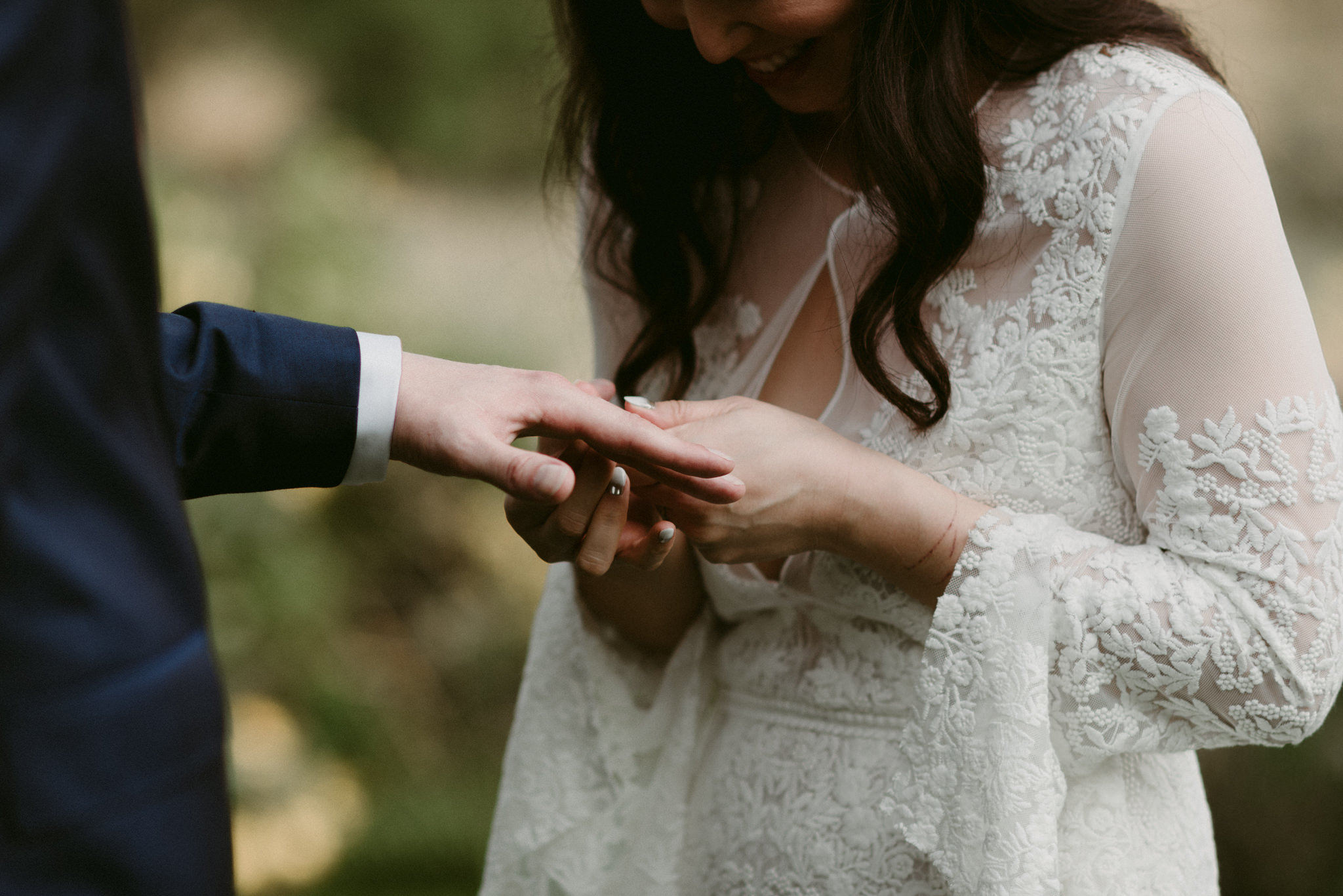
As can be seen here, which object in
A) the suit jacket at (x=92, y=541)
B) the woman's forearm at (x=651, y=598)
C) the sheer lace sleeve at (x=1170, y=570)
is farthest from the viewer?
the woman's forearm at (x=651, y=598)

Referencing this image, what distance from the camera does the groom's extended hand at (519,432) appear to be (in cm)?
119

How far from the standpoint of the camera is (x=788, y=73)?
1409 millimetres

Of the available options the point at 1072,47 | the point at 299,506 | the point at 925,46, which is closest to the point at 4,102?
the point at 925,46

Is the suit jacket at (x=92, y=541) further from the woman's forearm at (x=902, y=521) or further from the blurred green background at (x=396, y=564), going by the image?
the blurred green background at (x=396, y=564)

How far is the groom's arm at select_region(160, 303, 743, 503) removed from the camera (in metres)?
1.24

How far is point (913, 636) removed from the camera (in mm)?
1363

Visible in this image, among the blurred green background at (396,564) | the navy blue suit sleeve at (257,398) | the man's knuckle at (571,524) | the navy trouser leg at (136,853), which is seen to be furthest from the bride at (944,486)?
the blurred green background at (396,564)

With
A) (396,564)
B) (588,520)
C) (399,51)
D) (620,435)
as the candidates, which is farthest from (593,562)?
(399,51)

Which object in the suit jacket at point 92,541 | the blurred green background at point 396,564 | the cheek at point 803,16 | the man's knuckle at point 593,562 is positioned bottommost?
the blurred green background at point 396,564

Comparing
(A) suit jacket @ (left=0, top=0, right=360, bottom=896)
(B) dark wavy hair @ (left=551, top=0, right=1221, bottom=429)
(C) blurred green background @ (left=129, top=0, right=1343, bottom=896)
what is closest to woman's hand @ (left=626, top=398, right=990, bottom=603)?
(B) dark wavy hair @ (left=551, top=0, right=1221, bottom=429)

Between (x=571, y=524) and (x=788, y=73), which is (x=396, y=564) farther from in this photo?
(x=788, y=73)

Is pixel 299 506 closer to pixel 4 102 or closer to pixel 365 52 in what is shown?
pixel 365 52

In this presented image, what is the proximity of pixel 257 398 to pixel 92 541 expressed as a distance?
620mm

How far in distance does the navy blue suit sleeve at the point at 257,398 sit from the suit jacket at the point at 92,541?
0.57 m
